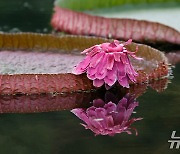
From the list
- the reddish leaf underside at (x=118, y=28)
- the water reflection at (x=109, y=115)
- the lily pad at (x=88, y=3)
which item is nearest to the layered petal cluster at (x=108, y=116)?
the water reflection at (x=109, y=115)

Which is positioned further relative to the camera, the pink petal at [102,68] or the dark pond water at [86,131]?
the pink petal at [102,68]

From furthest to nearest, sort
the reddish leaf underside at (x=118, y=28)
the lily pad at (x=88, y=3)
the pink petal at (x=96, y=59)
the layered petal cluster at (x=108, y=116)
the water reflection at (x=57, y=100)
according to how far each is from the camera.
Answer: the lily pad at (x=88, y=3) < the reddish leaf underside at (x=118, y=28) < the pink petal at (x=96, y=59) < the water reflection at (x=57, y=100) < the layered petal cluster at (x=108, y=116)

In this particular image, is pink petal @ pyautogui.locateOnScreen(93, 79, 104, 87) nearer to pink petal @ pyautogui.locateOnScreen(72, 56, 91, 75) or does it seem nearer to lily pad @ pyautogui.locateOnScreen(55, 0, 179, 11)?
pink petal @ pyautogui.locateOnScreen(72, 56, 91, 75)

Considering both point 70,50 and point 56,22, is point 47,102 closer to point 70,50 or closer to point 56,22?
point 70,50

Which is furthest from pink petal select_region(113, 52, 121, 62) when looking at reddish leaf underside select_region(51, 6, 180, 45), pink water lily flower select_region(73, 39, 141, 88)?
reddish leaf underside select_region(51, 6, 180, 45)

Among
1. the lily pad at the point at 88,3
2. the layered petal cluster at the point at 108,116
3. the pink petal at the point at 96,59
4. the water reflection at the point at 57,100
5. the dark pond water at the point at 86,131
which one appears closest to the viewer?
the dark pond water at the point at 86,131

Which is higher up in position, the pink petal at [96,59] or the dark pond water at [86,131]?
the pink petal at [96,59]

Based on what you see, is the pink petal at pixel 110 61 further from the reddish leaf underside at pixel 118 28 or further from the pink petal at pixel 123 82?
the reddish leaf underside at pixel 118 28

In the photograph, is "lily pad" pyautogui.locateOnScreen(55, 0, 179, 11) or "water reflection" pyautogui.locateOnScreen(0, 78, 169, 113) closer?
"water reflection" pyautogui.locateOnScreen(0, 78, 169, 113)
